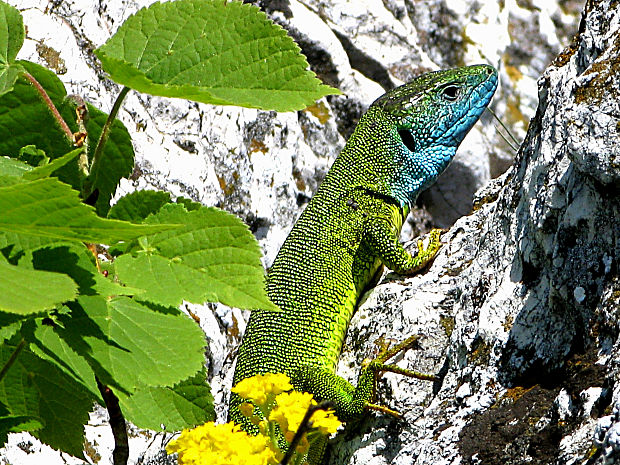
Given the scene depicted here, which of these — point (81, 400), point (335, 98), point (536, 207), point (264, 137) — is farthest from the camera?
point (335, 98)

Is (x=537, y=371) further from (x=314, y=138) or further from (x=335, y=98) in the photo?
(x=335, y=98)

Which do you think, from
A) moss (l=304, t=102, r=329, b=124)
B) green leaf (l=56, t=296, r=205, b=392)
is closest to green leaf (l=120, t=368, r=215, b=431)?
green leaf (l=56, t=296, r=205, b=392)

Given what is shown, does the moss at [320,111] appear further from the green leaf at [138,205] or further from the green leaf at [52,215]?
the green leaf at [52,215]

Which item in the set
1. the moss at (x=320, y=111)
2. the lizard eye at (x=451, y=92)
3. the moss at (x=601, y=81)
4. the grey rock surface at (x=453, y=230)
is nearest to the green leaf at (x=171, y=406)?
the grey rock surface at (x=453, y=230)

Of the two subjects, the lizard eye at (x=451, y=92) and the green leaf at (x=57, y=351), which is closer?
the green leaf at (x=57, y=351)

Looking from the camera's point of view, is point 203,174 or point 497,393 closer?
point 497,393

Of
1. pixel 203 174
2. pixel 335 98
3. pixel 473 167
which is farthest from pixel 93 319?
pixel 473 167

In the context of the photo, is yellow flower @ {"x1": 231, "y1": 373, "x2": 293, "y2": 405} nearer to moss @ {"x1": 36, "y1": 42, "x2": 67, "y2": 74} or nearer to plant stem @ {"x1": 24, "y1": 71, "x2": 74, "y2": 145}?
plant stem @ {"x1": 24, "y1": 71, "x2": 74, "y2": 145}
